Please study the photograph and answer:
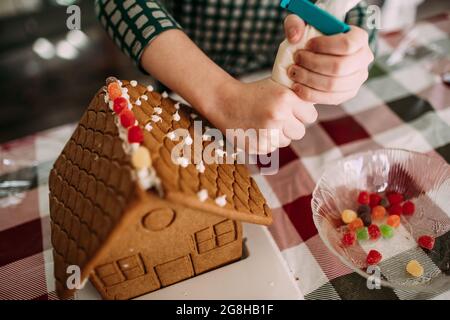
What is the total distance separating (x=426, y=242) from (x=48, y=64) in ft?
5.95

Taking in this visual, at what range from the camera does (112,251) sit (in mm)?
503

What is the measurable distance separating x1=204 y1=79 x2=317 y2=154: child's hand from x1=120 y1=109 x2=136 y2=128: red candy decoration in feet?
0.49

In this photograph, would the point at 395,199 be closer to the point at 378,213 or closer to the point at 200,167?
the point at 378,213

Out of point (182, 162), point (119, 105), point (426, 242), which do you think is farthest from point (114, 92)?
point (426, 242)

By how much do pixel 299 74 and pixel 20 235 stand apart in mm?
514

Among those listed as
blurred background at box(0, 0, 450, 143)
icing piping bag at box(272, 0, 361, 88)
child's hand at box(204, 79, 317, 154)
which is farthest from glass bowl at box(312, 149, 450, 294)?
blurred background at box(0, 0, 450, 143)

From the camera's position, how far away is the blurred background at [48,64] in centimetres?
182

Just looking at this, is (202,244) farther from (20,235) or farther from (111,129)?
(20,235)

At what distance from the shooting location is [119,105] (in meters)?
0.55

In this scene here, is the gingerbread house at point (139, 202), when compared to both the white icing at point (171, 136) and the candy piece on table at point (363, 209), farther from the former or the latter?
the candy piece on table at point (363, 209)

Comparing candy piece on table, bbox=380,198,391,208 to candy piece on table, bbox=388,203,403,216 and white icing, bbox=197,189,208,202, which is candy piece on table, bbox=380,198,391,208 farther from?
white icing, bbox=197,189,208,202

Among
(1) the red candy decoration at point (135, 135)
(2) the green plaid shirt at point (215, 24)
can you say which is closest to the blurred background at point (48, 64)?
(2) the green plaid shirt at point (215, 24)

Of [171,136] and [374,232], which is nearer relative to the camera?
[171,136]
